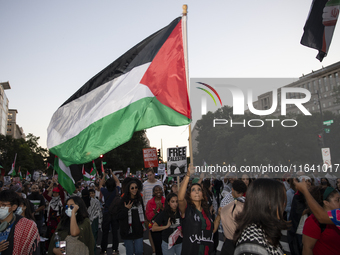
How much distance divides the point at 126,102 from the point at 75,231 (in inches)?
93.9

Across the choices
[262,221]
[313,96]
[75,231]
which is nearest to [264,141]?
[313,96]

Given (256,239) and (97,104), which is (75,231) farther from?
(256,239)

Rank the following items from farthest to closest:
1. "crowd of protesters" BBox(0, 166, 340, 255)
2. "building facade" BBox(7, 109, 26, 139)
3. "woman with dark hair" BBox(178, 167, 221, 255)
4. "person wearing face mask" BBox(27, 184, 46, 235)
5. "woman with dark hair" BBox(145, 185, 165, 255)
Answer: "building facade" BBox(7, 109, 26, 139) < "person wearing face mask" BBox(27, 184, 46, 235) < "woman with dark hair" BBox(145, 185, 165, 255) < "woman with dark hair" BBox(178, 167, 221, 255) < "crowd of protesters" BBox(0, 166, 340, 255)

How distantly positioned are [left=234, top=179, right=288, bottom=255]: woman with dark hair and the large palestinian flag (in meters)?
3.37

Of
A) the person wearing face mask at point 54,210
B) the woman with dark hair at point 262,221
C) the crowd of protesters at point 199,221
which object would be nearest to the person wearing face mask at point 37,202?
the person wearing face mask at point 54,210

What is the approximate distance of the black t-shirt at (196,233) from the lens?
14.6ft

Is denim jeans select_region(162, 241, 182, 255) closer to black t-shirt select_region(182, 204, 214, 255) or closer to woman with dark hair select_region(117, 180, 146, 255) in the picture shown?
woman with dark hair select_region(117, 180, 146, 255)

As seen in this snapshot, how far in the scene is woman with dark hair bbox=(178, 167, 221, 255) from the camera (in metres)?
4.43

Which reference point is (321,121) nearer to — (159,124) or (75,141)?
(159,124)

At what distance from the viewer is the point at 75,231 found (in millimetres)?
4695

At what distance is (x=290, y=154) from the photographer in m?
6.62

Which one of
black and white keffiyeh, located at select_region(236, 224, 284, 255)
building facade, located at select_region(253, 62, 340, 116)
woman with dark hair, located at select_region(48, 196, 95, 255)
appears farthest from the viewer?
building facade, located at select_region(253, 62, 340, 116)

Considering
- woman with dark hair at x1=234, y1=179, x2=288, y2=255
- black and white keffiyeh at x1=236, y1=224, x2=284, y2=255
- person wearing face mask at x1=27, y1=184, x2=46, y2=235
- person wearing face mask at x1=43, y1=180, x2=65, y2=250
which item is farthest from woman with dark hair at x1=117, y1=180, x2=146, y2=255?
black and white keffiyeh at x1=236, y1=224, x2=284, y2=255

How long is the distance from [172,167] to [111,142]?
4.16m
